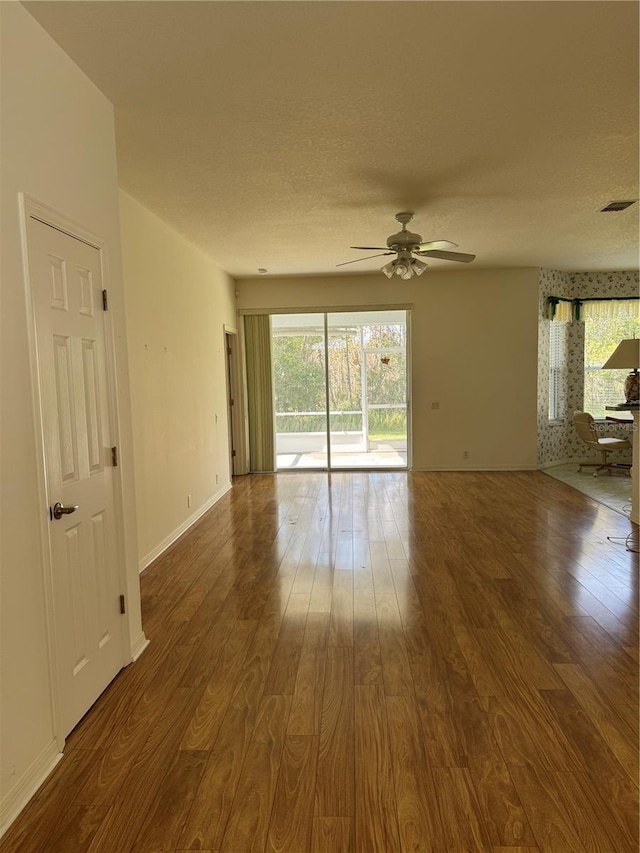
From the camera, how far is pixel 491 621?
3012 millimetres

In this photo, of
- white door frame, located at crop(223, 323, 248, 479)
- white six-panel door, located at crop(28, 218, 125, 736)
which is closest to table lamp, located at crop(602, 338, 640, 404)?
white door frame, located at crop(223, 323, 248, 479)

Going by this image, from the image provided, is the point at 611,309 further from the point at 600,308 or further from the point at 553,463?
the point at 553,463

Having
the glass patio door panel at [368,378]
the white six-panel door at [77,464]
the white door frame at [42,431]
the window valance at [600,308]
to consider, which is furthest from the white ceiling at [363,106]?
the window valance at [600,308]

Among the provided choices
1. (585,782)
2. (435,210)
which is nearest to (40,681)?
(585,782)

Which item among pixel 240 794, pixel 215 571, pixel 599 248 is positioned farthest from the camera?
pixel 599 248

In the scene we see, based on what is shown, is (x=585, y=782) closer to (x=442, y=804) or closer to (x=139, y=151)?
(x=442, y=804)

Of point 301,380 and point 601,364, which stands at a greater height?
point 601,364

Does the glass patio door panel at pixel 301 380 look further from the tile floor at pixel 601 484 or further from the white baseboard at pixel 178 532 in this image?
the tile floor at pixel 601 484

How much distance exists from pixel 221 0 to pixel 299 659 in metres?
2.89

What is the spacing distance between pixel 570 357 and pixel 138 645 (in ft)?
24.9

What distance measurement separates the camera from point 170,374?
4.84 m

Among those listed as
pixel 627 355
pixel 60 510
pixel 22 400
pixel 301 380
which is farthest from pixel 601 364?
pixel 22 400

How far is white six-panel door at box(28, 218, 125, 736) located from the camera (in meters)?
2.03

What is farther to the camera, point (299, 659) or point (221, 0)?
point (299, 659)
